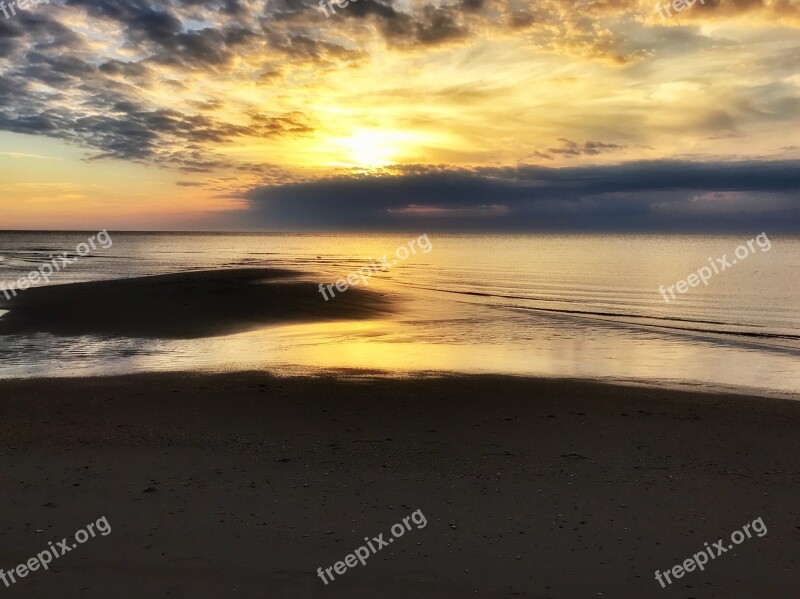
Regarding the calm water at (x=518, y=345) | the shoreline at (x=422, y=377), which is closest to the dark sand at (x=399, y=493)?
the shoreline at (x=422, y=377)

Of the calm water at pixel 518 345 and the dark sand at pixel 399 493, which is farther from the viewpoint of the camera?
the calm water at pixel 518 345

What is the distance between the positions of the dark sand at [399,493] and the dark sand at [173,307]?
1022 cm

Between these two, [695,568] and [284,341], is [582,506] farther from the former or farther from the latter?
[284,341]

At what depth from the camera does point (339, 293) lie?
3131 cm

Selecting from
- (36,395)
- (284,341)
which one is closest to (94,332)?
(284,341)

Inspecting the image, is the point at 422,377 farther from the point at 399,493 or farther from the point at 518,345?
the point at 399,493

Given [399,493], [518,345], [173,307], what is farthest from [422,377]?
[173,307]

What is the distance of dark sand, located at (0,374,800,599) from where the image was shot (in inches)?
194

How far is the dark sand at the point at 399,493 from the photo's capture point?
194 inches

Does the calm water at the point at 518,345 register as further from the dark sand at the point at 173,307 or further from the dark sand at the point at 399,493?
the dark sand at the point at 399,493

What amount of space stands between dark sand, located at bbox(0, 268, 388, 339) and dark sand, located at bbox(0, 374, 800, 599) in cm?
1022

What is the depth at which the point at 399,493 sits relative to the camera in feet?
21.1

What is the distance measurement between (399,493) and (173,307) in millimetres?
20988

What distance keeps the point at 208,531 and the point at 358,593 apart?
1772mm
